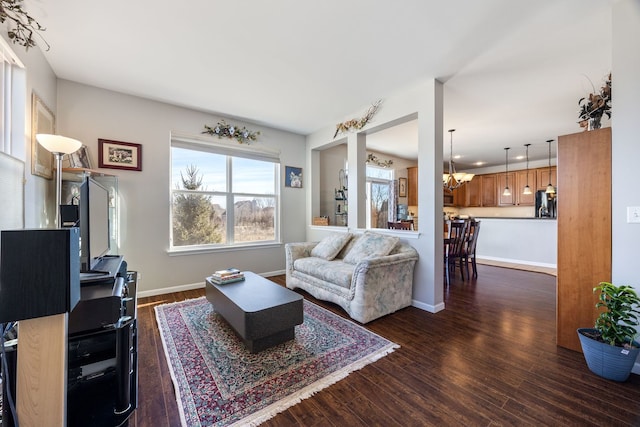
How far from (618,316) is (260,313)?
2.44 meters

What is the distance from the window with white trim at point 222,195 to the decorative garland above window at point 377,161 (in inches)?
96.3

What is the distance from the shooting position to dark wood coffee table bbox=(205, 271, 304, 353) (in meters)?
1.96

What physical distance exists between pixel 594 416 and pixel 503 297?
7.36ft

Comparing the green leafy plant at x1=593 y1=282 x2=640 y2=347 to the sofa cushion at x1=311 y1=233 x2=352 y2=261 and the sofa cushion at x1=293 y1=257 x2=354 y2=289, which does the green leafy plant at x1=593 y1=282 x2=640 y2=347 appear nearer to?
the sofa cushion at x1=293 y1=257 x2=354 y2=289

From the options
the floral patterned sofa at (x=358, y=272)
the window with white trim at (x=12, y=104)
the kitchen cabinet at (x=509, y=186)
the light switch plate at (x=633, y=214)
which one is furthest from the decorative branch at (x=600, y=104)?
the kitchen cabinet at (x=509, y=186)

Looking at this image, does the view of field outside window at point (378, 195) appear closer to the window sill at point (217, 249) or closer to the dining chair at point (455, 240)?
the dining chair at point (455, 240)

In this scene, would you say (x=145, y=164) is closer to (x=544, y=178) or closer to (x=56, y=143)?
(x=56, y=143)

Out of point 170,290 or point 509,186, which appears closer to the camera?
point 170,290

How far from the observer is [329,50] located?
2.42 metres

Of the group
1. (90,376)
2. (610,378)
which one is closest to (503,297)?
(610,378)

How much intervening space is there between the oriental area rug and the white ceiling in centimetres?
266

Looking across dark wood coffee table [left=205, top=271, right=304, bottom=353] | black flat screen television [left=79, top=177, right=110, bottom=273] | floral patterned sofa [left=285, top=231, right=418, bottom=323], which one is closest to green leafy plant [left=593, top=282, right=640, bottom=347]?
floral patterned sofa [left=285, top=231, right=418, bottom=323]

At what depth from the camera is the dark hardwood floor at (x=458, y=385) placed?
56.1 inches

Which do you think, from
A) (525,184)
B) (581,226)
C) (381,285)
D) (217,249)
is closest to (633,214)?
(581,226)
